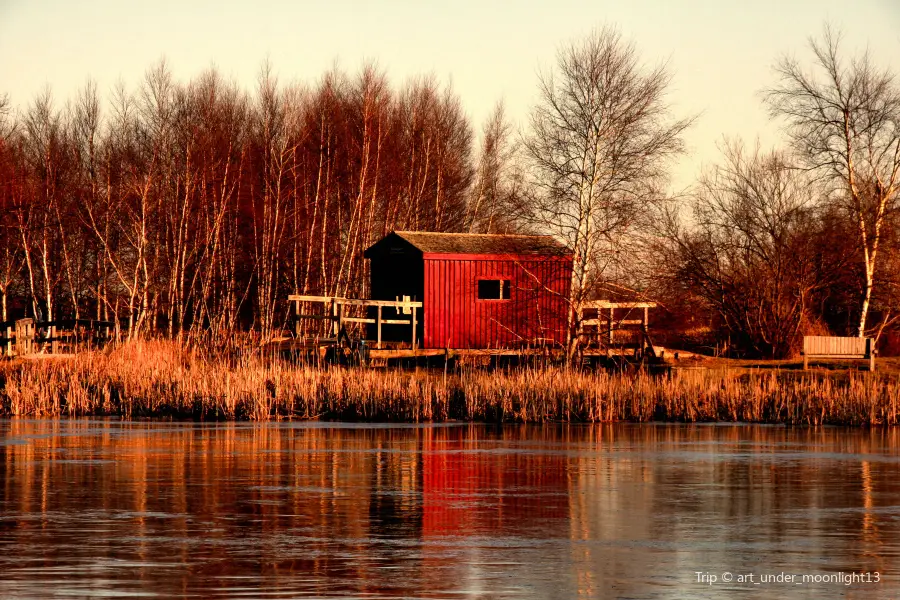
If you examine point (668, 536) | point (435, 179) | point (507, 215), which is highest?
point (435, 179)

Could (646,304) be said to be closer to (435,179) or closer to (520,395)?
(520,395)

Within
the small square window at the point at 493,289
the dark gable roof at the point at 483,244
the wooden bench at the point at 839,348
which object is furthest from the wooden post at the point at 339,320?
the wooden bench at the point at 839,348

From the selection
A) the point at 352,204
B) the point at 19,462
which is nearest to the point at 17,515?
the point at 19,462

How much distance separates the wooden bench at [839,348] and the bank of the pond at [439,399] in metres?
7.83

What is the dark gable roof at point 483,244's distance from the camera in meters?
39.3

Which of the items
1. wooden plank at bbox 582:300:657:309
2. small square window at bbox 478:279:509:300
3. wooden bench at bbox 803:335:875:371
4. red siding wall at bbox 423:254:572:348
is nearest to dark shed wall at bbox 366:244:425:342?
red siding wall at bbox 423:254:572:348

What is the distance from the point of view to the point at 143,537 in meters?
12.2

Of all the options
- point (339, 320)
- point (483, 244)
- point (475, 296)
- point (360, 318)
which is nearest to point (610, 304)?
point (475, 296)

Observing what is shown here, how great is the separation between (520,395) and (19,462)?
1139 centimetres

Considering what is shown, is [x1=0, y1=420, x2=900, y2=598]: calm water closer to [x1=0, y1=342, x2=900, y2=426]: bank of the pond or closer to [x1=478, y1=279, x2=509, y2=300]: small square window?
[x1=0, y1=342, x2=900, y2=426]: bank of the pond

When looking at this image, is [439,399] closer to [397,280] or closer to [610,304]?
[610,304]

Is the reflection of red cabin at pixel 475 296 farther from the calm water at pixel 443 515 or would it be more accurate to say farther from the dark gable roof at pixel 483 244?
the calm water at pixel 443 515

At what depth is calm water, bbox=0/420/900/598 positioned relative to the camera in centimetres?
1022

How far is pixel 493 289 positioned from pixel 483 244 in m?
1.53
